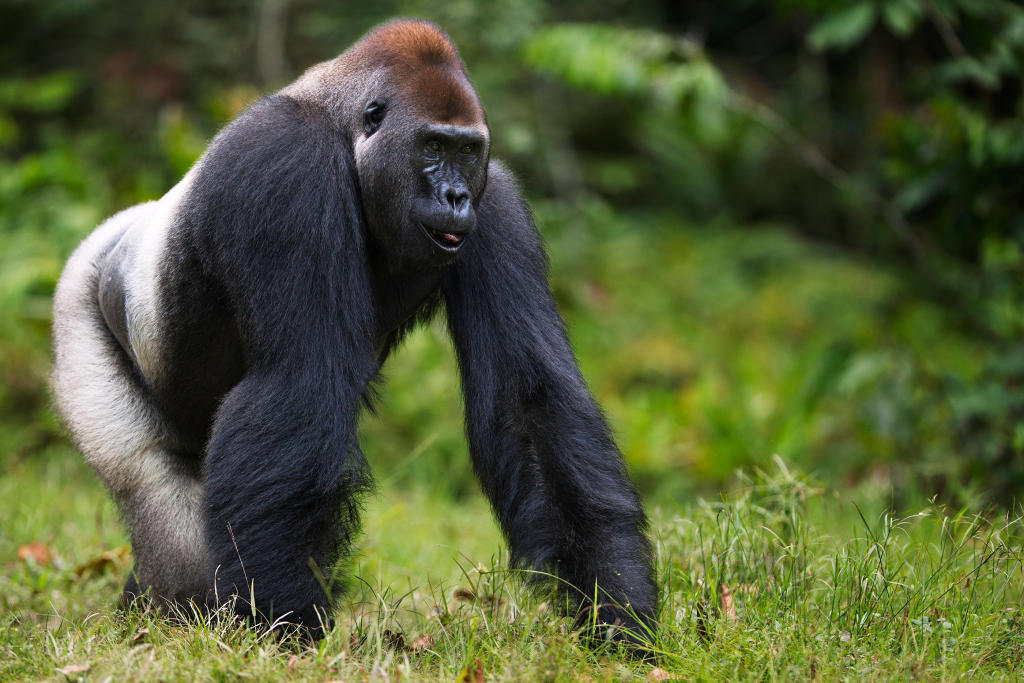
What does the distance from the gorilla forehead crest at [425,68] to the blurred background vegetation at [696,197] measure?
5.09 ft

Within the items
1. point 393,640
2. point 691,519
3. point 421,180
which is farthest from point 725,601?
point 421,180

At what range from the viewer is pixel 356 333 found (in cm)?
297

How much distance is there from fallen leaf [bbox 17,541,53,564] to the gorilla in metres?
0.76

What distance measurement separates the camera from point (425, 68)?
10.5 ft

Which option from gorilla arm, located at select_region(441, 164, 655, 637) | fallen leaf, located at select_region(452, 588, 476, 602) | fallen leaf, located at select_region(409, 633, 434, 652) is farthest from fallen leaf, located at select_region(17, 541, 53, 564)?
gorilla arm, located at select_region(441, 164, 655, 637)

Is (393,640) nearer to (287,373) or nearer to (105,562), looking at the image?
(287,373)

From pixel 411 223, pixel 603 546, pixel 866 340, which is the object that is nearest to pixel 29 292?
pixel 411 223

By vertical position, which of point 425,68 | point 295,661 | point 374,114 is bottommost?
point 295,661

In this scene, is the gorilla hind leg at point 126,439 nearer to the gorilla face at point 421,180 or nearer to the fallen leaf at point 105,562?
the fallen leaf at point 105,562

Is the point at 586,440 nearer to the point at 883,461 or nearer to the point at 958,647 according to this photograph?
the point at 958,647

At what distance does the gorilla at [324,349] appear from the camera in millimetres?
2881

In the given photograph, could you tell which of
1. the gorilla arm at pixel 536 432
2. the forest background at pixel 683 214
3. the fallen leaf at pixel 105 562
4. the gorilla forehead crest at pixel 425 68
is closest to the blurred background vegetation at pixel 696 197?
the forest background at pixel 683 214

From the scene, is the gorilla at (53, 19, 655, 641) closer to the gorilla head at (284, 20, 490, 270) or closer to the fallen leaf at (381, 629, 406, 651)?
the gorilla head at (284, 20, 490, 270)

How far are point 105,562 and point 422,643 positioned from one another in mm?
1768
